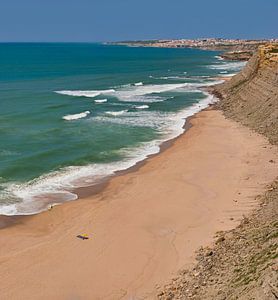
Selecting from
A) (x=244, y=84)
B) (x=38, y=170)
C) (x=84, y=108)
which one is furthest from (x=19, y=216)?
(x=244, y=84)

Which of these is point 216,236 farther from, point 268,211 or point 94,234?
point 94,234

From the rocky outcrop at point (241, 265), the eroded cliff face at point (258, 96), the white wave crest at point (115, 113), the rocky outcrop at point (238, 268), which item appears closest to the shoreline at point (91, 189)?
the eroded cliff face at point (258, 96)

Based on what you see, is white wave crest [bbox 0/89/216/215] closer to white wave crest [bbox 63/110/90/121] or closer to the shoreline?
the shoreline

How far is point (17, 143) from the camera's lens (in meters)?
35.5

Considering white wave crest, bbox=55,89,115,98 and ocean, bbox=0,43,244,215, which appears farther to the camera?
white wave crest, bbox=55,89,115,98

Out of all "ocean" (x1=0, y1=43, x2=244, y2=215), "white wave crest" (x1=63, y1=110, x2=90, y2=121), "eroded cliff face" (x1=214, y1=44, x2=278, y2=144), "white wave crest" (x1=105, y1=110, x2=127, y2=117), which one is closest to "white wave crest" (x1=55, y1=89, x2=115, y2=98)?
"ocean" (x1=0, y1=43, x2=244, y2=215)

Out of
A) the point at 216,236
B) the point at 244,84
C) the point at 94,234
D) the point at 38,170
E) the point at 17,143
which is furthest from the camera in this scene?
the point at 244,84

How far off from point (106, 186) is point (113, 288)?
10947 millimetres

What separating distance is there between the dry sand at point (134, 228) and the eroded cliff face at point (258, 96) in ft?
20.9

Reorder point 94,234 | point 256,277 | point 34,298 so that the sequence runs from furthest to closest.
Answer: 1. point 94,234
2. point 34,298
3. point 256,277

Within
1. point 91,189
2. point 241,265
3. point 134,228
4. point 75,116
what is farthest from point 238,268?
point 75,116

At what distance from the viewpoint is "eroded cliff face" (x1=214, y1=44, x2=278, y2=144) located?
37094 millimetres

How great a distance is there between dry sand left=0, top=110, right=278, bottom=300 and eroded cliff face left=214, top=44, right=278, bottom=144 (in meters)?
6.38

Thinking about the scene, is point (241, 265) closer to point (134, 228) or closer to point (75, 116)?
point (134, 228)
